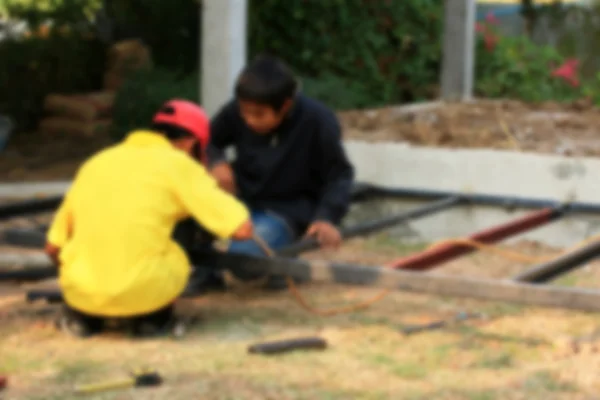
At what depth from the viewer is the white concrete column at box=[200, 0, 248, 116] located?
6648mm

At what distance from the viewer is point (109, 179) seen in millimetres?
4254

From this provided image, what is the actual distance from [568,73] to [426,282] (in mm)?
7670

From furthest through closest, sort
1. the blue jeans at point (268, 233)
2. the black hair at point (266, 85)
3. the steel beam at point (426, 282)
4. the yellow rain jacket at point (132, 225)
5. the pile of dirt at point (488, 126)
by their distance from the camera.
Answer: the pile of dirt at point (488, 126) < the blue jeans at point (268, 233) < the black hair at point (266, 85) < the yellow rain jacket at point (132, 225) < the steel beam at point (426, 282)

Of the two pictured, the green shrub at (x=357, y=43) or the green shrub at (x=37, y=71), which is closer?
the green shrub at (x=357, y=43)

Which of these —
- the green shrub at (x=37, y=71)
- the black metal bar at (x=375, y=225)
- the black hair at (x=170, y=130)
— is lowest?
the green shrub at (x=37, y=71)

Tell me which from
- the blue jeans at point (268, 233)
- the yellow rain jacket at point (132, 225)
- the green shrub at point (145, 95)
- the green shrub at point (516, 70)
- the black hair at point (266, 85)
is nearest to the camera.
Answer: the yellow rain jacket at point (132, 225)

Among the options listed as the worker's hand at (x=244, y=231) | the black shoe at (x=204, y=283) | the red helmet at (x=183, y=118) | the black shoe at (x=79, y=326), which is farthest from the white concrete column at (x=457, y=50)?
the black shoe at (x=79, y=326)

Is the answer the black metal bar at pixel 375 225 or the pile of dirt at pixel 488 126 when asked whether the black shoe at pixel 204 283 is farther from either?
the pile of dirt at pixel 488 126

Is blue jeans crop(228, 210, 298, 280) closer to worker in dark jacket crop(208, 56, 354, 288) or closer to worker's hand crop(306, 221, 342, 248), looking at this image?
worker in dark jacket crop(208, 56, 354, 288)

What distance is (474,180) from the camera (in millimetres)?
6594

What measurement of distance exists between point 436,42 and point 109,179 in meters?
6.75

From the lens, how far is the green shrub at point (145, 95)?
9.36 meters

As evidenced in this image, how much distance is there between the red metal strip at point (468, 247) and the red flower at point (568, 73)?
5.99 meters

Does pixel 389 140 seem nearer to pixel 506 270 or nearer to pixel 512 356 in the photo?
pixel 506 270
